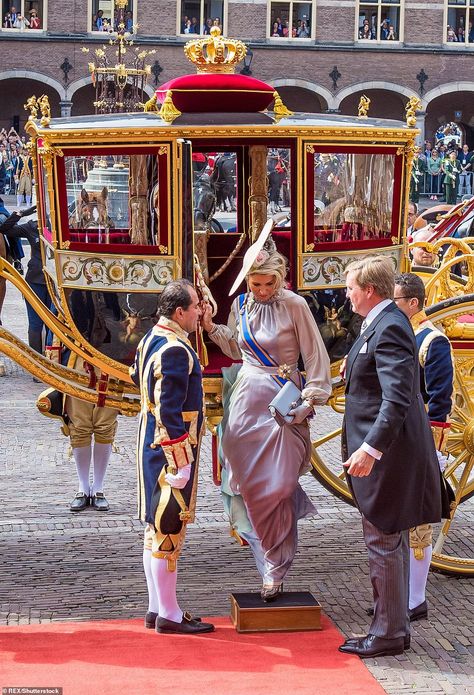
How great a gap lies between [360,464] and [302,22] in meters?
33.1

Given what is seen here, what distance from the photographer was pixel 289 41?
35938mm

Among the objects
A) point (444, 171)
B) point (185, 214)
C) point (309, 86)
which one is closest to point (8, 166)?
point (444, 171)

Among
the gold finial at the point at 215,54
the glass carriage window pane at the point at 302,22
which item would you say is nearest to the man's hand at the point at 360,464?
the gold finial at the point at 215,54

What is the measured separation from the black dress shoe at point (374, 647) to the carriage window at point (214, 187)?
275cm

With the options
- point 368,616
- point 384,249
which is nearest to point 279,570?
point 368,616

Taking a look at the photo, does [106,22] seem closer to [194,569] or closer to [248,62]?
[248,62]

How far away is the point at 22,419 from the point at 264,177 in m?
4.18

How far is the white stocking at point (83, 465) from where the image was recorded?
7.21 meters

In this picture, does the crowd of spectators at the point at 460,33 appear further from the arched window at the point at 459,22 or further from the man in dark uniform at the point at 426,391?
the man in dark uniform at the point at 426,391

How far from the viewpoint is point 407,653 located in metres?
5.00

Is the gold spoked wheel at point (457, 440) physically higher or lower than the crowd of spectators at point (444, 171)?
higher

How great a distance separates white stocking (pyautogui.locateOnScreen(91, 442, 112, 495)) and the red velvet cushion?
2250 mm

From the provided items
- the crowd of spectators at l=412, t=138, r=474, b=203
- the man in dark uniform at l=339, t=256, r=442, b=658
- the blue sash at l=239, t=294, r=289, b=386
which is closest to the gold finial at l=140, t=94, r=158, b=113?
the blue sash at l=239, t=294, r=289, b=386

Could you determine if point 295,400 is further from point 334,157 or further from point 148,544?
point 334,157
